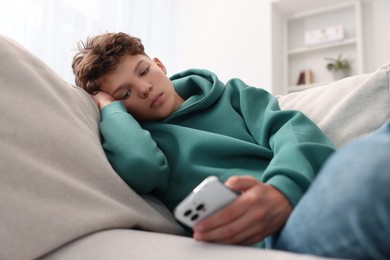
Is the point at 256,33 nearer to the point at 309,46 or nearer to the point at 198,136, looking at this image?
the point at 309,46

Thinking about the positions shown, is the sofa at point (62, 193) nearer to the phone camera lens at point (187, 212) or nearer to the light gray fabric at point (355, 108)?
the phone camera lens at point (187, 212)

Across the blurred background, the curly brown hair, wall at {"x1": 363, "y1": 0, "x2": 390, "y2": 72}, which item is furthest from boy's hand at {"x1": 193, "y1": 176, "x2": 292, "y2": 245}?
wall at {"x1": 363, "y1": 0, "x2": 390, "y2": 72}

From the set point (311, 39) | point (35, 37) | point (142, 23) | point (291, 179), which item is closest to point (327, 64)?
point (311, 39)

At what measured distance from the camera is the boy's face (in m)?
0.98

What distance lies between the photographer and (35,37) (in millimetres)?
1852

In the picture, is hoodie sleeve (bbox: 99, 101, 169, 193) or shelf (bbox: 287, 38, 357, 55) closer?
hoodie sleeve (bbox: 99, 101, 169, 193)

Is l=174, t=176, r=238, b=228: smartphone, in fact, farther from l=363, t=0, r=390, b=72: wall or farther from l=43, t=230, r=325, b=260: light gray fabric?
l=363, t=0, r=390, b=72: wall

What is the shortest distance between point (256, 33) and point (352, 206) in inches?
119

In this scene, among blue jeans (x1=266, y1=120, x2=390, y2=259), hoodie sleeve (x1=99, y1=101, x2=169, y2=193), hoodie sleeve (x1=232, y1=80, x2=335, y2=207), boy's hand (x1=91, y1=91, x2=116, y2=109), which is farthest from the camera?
boy's hand (x1=91, y1=91, x2=116, y2=109)

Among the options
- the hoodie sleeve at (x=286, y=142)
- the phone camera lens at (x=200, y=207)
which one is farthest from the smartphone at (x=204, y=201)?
the hoodie sleeve at (x=286, y=142)

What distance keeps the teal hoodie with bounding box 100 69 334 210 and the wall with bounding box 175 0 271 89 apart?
215 cm

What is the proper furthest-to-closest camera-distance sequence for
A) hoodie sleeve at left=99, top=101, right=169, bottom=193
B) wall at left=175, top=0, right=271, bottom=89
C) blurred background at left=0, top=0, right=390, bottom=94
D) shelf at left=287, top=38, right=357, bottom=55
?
wall at left=175, top=0, right=271, bottom=89, shelf at left=287, top=38, right=357, bottom=55, blurred background at left=0, top=0, right=390, bottom=94, hoodie sleeve at left=99, top=101, right=169, bottom=193

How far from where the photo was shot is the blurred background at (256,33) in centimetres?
288

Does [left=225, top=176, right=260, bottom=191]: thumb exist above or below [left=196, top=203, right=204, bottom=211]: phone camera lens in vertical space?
above
